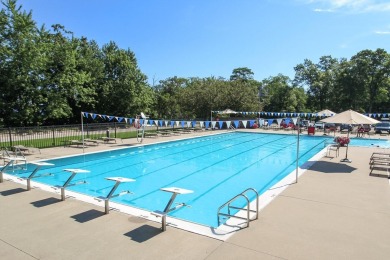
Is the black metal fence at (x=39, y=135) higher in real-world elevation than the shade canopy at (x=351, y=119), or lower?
lower

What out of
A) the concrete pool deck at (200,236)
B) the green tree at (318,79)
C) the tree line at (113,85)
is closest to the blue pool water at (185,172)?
the concrete pool deck at (200,236)

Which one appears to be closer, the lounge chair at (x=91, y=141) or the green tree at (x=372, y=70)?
the lounge chair at (x=91, y=141)

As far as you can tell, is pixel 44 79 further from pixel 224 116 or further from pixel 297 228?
pixel 224 116

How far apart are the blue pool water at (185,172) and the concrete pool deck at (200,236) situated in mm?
2118

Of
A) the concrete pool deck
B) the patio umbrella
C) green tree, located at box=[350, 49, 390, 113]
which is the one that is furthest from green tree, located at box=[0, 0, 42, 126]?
green tree, located at box=[350, 49, 390, 113]

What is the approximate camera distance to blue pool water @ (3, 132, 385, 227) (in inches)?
352

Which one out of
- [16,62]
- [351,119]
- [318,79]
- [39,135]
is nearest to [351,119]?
[351,119]

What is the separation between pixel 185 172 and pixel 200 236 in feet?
24.7

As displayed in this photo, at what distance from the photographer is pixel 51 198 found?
720 cm

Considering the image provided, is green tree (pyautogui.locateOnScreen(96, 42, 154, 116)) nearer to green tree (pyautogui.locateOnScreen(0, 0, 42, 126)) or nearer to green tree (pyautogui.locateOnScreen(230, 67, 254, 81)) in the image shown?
green tree (pyautogui.locateOnScreen(0, 0, 42, 126))

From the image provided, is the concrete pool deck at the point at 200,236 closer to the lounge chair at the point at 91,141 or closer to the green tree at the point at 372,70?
the lounge chair at the point at 91,141

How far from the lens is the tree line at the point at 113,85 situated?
1772 cm

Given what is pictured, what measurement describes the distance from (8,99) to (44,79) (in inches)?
106

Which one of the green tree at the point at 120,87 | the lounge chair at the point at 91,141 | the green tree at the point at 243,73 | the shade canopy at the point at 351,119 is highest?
the green tree at the point at 243,73
